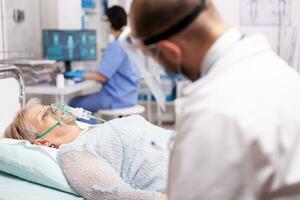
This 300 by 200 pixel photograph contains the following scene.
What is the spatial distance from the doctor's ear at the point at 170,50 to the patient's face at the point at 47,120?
3.61 feet

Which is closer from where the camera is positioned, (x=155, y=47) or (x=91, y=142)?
(x=155, y=47)

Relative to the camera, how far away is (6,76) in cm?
239

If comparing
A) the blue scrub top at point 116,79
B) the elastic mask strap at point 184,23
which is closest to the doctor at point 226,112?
the elastic mask strap at point 184,23

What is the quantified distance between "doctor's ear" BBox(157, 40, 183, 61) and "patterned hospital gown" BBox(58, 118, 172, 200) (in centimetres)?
67

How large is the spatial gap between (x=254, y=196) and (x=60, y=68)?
3.03 meters

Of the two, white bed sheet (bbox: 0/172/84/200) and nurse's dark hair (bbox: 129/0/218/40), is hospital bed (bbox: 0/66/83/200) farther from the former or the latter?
nurse's dark hair (bbox: 129/0/218/40)

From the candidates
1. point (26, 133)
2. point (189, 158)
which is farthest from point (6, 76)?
point (189, 158)

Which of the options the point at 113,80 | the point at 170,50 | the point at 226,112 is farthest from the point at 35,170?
the point at 113,80

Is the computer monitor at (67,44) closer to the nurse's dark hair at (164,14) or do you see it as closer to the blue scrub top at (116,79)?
the blue scrub top at (116,79)

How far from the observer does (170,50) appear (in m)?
0.96

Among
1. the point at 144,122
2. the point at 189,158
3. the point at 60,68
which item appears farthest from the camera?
the point at 60,68

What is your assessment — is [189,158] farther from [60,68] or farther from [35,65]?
[60,68]

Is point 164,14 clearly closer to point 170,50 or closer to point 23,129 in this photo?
Answer: point 170,50

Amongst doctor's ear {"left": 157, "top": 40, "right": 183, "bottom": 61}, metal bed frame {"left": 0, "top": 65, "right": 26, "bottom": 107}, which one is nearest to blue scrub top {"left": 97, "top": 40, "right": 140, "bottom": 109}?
metal bed frame {"left": 0, "top": 65, "right": 26, "bottom": 107}
